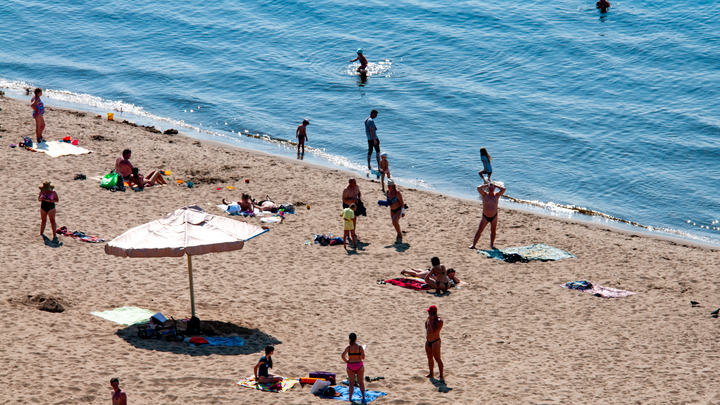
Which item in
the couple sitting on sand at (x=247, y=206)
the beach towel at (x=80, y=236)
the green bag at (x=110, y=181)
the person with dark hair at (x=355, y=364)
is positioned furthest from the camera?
the green bag at (x=110, y=181)

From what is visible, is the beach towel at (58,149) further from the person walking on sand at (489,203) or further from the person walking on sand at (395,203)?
the person walking on sand at (489,203)

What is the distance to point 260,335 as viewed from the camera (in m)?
10.7

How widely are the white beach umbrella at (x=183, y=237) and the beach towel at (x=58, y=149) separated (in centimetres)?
999

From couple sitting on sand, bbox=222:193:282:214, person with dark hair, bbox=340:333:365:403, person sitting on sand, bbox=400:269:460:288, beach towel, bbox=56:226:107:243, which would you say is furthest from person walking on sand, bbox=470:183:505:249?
beach towel, bbox=56:226:107:243

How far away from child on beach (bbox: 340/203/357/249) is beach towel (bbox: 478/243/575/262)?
9.15 ft

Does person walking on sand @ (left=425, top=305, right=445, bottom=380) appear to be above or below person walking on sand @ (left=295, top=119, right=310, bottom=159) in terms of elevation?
below

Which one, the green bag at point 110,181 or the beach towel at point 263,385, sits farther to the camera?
the green bag at point 110,181

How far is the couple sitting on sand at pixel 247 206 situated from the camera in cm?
1598

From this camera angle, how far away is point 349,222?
1446cm

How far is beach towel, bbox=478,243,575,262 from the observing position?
14414 mm

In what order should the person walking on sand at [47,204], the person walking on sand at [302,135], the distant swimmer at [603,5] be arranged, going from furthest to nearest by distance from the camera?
1. the distant swimmer at [603,5]
2. the person walking on sand at [302,135]
3. the person walking on sand at [47,204]

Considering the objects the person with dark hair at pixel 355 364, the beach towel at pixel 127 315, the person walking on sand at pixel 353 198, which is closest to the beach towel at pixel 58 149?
the person walking on sand at pixel 353 198

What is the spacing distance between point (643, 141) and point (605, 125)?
1.86m

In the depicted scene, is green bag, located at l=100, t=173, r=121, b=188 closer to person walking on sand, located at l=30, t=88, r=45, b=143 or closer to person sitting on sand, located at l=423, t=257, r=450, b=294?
person walking on sand, located at l=30, t=88, r=45, b=143
